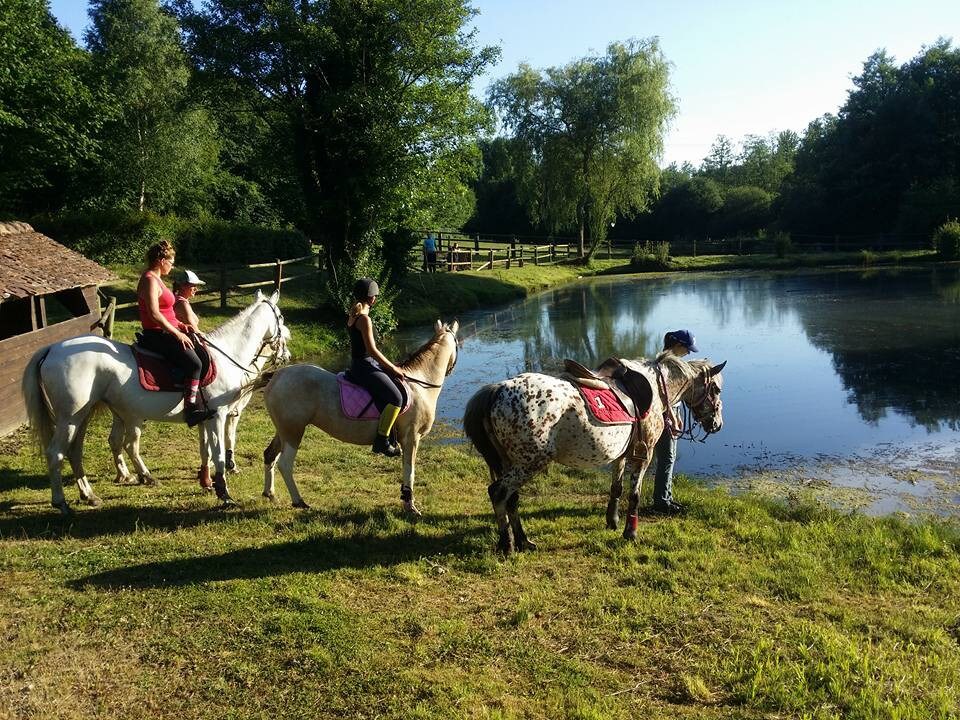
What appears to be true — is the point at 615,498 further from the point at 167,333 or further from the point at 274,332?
the point at 167,333

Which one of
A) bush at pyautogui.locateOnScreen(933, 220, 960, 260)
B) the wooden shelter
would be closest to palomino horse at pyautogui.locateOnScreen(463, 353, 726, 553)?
the wooden shelter

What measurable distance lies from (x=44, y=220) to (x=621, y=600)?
93.8 ft

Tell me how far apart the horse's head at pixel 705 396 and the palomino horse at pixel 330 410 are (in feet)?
9.26

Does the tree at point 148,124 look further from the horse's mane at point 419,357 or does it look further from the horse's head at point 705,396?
the horse's head at point 705,396

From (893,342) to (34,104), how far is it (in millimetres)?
28852

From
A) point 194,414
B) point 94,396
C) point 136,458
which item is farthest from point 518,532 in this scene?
point 136,458

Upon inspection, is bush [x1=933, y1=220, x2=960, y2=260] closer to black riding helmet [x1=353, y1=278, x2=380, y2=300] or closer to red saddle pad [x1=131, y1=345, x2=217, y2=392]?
black riding helmet [x1=353, y1=278, x2=380, y2=300]

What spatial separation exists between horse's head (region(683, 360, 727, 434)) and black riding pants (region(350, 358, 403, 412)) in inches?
128

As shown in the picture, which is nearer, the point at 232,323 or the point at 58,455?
the point at 58,455

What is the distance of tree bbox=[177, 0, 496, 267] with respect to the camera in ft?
67.6

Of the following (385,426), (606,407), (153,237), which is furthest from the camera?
(153,237)

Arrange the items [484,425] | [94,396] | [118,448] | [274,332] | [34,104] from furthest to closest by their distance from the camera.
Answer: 1. [34,104]
2. [274,332]
3. [118,448]
4. [94,396]
5. [484,425]

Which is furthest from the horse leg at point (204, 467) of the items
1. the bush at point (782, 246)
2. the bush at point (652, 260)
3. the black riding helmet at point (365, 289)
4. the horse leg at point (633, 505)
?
the bush at point (782, 246)

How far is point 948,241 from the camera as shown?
41938mm
